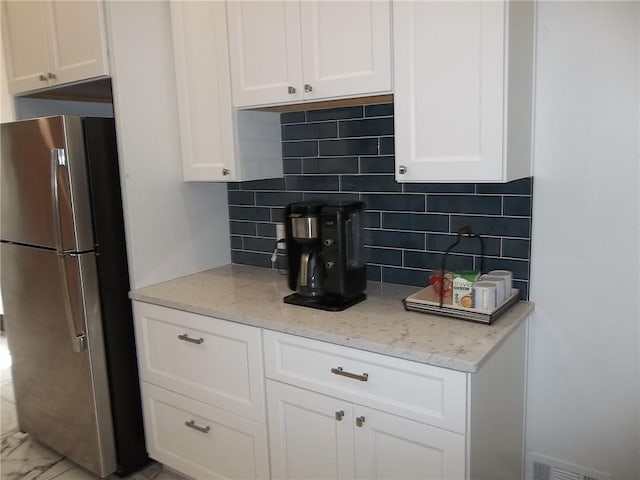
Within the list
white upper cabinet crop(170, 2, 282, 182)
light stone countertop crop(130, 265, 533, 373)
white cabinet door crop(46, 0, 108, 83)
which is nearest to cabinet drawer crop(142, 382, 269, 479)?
light stone countertop crop(130, 265, 533, 373)

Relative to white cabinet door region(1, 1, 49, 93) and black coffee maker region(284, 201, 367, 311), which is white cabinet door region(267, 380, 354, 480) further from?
white cabinet door region(1, 1, 49, 93)

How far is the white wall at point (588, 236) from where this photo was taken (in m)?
1.71

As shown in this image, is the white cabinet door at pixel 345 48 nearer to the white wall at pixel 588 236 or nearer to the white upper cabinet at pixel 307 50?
the white upper cabinet at pixel 307 50

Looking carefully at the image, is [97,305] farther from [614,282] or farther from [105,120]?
[614,282]

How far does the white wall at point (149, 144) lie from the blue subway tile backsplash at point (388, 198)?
Result: 1.39 ft

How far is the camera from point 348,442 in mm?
1700

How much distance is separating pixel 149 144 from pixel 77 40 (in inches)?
20.1

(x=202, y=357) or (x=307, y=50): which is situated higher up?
(x=307, y=50)

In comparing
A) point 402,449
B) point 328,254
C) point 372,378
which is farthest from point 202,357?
point 402,449

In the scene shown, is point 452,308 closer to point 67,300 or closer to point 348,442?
point 348,442

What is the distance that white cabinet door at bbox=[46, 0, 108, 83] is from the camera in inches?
83.4

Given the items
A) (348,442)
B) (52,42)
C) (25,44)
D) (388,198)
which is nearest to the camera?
(348,442)

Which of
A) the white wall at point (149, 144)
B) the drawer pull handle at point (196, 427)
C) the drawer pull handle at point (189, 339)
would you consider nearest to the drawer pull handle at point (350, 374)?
the drawer pull handle at point (189, 339)

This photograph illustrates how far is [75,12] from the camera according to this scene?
85.7 inches
